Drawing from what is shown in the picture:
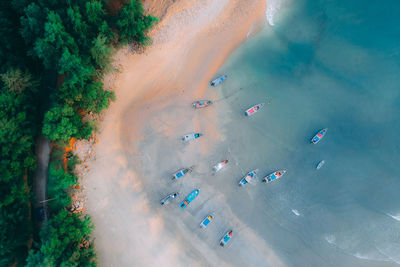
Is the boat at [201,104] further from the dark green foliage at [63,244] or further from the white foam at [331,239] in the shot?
the white foam at [331,239]

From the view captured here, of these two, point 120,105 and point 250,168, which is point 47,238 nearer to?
point 120,105

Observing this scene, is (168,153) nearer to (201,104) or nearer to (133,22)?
(201,104)

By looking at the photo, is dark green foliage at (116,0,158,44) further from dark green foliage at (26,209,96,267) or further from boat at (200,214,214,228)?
boat at (200,214,214,228)

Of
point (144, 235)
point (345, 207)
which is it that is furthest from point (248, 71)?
point (144, 235)

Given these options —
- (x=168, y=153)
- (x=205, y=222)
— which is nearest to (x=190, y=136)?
(x=168, y=153)

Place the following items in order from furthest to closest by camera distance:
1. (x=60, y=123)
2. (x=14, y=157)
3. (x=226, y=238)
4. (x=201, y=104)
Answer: (x=201, y=104), (x=226, y=238), (x=60, y=123), (x=14, y=157)

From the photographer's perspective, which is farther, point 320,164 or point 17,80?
point 320,164

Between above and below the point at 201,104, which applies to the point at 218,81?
above
